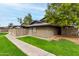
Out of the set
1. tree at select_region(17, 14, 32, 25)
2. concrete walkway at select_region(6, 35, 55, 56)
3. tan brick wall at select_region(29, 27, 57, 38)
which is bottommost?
concrete walkway at select_region(6, 35, 55, 56)

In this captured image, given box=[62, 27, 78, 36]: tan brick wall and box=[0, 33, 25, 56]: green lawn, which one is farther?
box=[62, 27, 78, 36]: tan brick wall

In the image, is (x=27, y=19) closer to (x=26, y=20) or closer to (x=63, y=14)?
(x=26, y=20)

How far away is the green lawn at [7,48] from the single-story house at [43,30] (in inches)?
6.4

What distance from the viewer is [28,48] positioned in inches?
219

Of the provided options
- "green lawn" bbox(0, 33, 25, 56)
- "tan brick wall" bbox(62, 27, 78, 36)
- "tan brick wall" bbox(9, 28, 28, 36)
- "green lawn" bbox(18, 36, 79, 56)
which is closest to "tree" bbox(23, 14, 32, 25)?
"tan brick wall" bbox(9, 28, 28, 36)

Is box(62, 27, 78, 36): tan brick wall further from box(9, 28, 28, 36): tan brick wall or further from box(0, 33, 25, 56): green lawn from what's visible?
box(0, 33, 25, 56): green lawn

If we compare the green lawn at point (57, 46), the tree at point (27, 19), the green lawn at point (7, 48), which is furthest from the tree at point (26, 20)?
the green lawn at point (7, 48)

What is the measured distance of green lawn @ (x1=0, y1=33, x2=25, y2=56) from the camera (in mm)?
5512

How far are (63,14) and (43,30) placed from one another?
1.45 ft

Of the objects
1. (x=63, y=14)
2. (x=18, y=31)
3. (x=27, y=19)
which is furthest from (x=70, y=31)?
(x=18, y=31)

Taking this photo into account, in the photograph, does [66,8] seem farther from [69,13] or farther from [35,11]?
[35,11]

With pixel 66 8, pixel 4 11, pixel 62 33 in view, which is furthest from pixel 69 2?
pixel 4 11

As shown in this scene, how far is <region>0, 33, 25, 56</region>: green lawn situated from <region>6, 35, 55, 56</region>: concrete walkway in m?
0.06

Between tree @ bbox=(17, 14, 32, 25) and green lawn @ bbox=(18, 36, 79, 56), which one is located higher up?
tree @ bbox=(17, 14, 32, 25)
